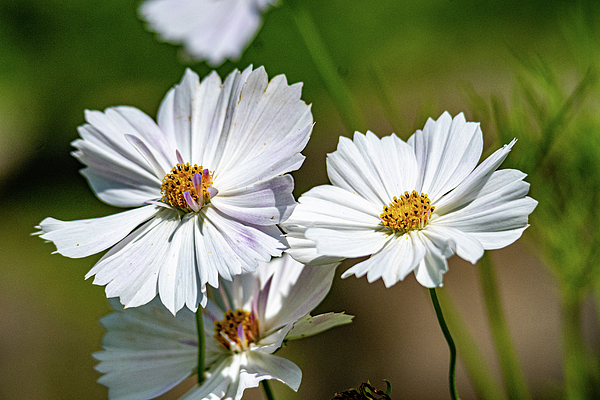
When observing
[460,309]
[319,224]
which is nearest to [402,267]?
[319,224]

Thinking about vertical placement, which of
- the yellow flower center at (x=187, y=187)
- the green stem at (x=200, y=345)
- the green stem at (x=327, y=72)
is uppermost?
the green stem at (x=327, y=72)

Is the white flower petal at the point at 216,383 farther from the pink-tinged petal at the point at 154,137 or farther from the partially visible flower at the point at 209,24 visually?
the partially visible flower at the point at 209,24

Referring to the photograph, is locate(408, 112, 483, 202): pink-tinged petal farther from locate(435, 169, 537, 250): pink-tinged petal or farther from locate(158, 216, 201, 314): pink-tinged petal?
locate(158, 216, 201, 314): pink-tinged petal

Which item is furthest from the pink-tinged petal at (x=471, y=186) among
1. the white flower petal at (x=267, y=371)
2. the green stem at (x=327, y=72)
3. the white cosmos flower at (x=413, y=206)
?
the green stem at (x=327, y=72)

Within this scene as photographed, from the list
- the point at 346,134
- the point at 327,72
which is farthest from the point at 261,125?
the point at 346,134

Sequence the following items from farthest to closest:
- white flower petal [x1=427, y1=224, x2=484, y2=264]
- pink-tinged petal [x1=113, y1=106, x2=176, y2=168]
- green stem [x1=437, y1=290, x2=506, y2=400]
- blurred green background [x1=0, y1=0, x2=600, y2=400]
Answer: blurred green background [x1=0, y1=0, x2=600, y2=400], green stem [x1=437, y1=290, x2=506, y2=400], pink-tinged petal [x1=113, y1=106, x2=176, y2=168], white flower petal [x1=427, y1=224, x2=484, y2=264]

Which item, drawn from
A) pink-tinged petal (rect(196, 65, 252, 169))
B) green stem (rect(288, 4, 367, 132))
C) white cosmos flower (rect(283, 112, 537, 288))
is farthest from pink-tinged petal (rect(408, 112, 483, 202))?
green stem (rect(288, 4, 367, 132))

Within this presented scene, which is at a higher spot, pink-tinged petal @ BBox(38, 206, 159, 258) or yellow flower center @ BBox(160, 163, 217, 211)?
yellow flower center @ BBox(160, 163, 217, 211)
